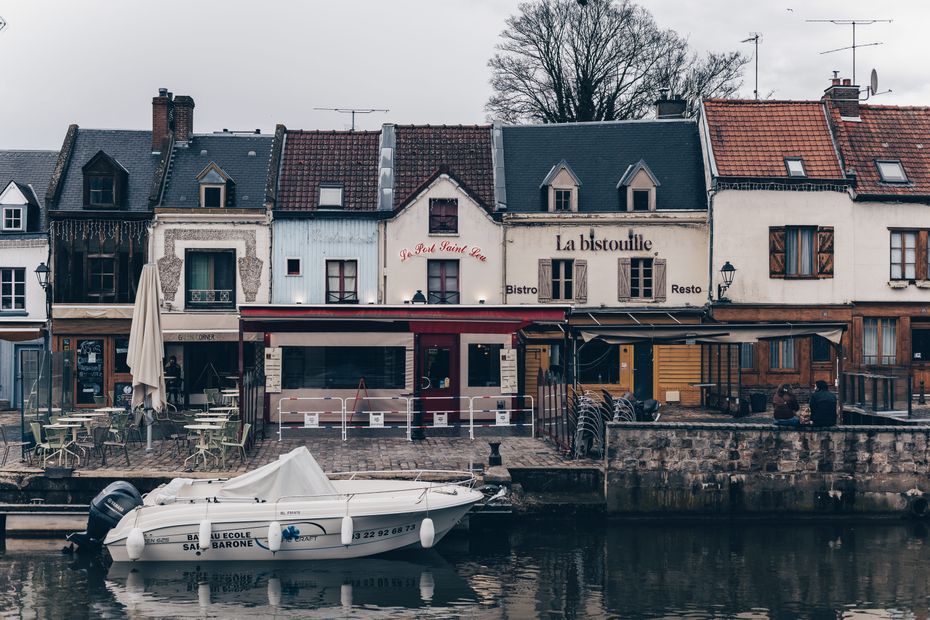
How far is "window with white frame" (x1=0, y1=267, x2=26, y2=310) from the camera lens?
3609cm

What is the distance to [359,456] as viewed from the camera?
2505 centimetres

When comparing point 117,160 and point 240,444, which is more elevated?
point 117,160

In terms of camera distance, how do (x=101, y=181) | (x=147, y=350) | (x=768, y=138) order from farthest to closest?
(x=768, y=138)
(x=101, y=181)
(x=147, y=350)

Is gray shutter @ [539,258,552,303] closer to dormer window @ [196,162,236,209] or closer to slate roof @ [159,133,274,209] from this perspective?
slate roof @ [159,133,274,209]

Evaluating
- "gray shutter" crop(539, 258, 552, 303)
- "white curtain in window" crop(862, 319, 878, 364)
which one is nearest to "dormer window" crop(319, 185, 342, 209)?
"gray shutter" crop(539, 258, 552, 303)

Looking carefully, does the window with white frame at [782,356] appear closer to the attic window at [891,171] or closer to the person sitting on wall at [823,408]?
the attic window at [891,171]

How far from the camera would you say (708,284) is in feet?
116

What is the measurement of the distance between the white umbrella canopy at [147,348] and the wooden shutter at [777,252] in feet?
62.6

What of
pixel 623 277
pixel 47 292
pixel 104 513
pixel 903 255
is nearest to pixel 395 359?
pixel 623 277

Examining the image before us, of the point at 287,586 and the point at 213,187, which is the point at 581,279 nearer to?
the point at 213,187

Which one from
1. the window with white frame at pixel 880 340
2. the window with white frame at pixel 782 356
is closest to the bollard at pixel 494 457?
the window with white frame at pixel 782 356

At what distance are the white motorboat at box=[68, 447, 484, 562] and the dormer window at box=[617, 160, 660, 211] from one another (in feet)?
55.3

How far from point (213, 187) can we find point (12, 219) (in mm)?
6868

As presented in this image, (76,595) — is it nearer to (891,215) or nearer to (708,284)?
(708,284)
